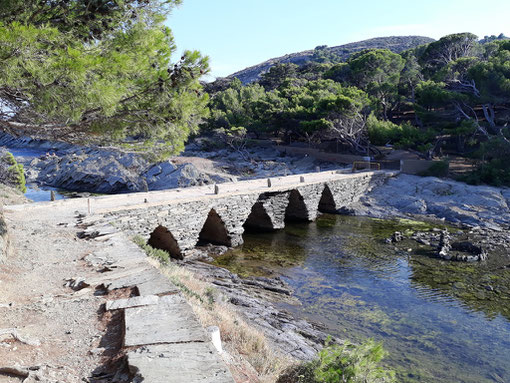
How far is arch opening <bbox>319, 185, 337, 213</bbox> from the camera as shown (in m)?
26.9

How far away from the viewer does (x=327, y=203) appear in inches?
1082

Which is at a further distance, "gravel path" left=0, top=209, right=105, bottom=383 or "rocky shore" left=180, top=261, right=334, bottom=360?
"rocky shore" left=180, top=261, right=334, bottom=360

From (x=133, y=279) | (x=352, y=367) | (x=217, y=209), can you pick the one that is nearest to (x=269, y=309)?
(x=133, y=279)

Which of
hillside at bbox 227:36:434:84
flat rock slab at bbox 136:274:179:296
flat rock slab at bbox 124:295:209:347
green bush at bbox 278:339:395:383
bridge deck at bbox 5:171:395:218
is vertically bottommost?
green bush at bbox 278:339:395:383

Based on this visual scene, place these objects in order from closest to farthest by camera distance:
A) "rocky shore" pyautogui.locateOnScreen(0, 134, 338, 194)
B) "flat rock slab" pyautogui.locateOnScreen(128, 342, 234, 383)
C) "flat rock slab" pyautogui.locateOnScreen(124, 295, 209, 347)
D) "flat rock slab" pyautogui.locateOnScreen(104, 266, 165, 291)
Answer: "flat rock slab" pyautogui.locateOnScreen(128, 342, 234, 383) → "flat rock slab" pyautogui.locateOnScreen(124, 295, 209, 347) → "flat rock slab" pyautogui.locateOnScreen(104, 266, 165, 291) → "rocky shore" pyautogui.locateOnScreen(0, 134, 338, 194)

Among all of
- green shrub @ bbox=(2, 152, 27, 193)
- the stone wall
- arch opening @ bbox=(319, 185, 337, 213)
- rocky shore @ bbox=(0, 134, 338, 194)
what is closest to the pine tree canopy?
the stone wall

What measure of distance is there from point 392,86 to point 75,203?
1353 inches

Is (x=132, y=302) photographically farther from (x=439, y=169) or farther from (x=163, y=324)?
(x=439, y=169)

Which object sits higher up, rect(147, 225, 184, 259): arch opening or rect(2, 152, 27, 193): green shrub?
rect(2, 152, 27, 193): green shrub

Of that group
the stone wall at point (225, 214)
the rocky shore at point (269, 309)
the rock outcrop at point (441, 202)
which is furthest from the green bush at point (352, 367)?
the rock outcrop at point (441, 202)

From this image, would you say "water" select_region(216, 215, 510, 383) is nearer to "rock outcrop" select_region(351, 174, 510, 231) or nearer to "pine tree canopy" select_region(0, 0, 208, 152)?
"rock outcrop" select_region(351, 174, 510, 231)

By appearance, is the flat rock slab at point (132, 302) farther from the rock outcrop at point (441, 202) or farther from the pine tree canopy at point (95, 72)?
the rock outcrop at point (441, 202)

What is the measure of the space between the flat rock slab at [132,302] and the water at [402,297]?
6227mm

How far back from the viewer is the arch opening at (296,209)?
24248 millimetres
